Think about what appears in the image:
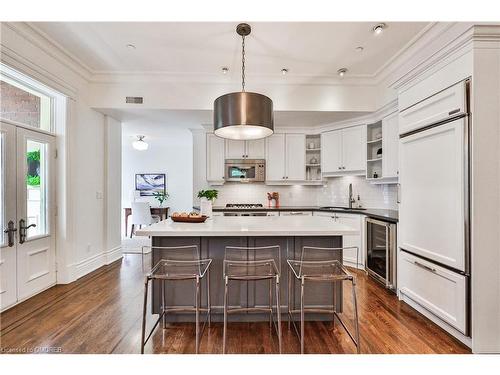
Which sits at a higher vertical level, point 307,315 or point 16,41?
point 16,41

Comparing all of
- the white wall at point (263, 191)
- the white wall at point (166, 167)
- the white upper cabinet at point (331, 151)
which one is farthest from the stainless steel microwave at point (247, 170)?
the white wall at point (166, 167)

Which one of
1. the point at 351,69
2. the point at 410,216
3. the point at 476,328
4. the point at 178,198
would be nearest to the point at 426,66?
the point at 351,69

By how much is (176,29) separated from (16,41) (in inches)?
66.0

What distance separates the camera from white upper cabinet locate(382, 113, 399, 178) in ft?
11.8

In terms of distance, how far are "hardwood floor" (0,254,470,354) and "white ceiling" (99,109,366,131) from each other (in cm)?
276

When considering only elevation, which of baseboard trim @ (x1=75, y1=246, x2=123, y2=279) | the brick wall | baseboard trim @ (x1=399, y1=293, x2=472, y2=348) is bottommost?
baseboard trim @ (x1=399, y1=293, x2=472, y2=348)

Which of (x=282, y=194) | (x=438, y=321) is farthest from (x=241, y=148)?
(x=438, y=321)

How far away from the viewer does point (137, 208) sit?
A: 636 centimetres

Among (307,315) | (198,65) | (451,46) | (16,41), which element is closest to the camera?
(451,46)

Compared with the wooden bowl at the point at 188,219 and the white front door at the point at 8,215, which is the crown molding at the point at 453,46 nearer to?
the wooden bowl at the point at 188,219

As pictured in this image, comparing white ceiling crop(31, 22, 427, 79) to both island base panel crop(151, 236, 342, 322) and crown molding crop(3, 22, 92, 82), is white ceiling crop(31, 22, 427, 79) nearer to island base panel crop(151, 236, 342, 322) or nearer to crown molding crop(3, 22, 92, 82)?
crown molding crop(3, 22, 92, 82)

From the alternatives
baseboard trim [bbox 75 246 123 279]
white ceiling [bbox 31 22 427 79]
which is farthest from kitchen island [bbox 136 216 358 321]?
white ceiling [bbox 31 22 427 79]

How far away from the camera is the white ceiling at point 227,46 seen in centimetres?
269
